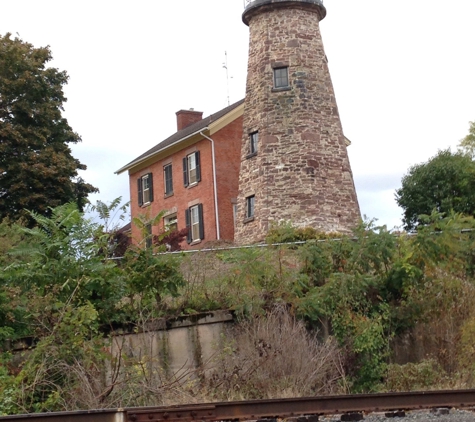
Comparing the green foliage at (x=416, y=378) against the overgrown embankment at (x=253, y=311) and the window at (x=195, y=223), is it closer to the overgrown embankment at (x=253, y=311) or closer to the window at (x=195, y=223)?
the overgrown embankment at (x=253, y=311)

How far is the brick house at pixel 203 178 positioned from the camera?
3578 centimetres

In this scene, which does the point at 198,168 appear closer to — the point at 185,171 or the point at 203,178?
the point at 203,178

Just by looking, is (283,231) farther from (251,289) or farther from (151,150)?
(151,150)

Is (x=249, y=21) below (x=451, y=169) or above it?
above

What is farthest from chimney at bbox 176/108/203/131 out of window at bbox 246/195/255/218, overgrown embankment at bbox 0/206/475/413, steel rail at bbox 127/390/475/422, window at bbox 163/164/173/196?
steel rail at bbox 127/390/475/422

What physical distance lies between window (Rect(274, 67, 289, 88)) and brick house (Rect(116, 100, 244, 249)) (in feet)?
20.0

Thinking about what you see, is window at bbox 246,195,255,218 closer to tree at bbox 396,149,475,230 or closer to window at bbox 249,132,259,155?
window at bbox 249,132,259,155

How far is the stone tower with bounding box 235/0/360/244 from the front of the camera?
29453mm

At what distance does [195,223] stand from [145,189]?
5.44 meters

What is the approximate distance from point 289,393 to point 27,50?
74.4ft

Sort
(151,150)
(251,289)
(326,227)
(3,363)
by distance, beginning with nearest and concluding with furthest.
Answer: (3,363) → (251,289) → (326,227) → (151,150)

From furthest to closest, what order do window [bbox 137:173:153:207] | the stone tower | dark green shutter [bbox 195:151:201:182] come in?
1. window [bbox 137:173:153:207]
2. dark green shutter [bbox 195:151:201:182]
3. the stone tower

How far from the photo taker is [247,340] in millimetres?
14953

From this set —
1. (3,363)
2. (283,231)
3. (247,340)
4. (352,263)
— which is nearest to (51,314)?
(3,363)
